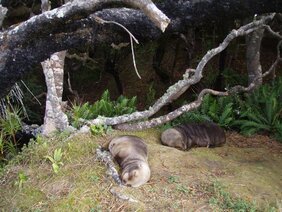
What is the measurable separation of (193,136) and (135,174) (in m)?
2.08

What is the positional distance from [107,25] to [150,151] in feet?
11.8

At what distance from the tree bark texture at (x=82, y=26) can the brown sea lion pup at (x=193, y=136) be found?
3.70 metres

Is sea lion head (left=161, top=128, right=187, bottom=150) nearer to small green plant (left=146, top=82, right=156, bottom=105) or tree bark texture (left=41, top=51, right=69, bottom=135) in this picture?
tree bark texture (left=41, top=51, right=69, bottom=135)

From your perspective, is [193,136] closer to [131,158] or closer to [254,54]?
[131,158]

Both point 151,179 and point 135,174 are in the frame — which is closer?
point 135,174

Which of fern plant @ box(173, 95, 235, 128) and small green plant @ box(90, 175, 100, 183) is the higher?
small green plant @ box(90, 175, 100, 183)

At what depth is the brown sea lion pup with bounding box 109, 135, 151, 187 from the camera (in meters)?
6.53

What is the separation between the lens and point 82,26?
4344 mm

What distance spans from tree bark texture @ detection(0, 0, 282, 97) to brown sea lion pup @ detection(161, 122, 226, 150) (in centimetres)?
370

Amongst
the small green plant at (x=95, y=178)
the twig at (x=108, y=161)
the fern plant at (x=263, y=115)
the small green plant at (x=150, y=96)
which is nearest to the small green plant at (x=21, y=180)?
the small green plant at (x=95, y=178)

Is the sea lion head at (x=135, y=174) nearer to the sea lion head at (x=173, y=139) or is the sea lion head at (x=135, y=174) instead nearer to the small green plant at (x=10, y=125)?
the sea lion head at (x=173, y=139)

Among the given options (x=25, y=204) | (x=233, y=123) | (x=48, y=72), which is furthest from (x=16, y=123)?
(x=233, y=123)

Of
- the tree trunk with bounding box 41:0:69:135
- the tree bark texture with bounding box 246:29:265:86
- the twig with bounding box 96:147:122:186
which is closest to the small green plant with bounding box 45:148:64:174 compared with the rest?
the twig with bounding box 96:147:122:186

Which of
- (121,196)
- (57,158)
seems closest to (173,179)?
(121,196)
